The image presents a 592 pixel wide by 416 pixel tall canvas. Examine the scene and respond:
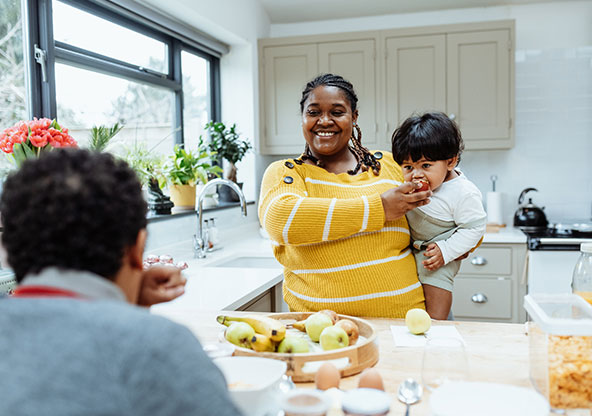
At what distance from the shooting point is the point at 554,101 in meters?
3.84

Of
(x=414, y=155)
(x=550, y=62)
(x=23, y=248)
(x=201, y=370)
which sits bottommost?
(x=201, y=370)

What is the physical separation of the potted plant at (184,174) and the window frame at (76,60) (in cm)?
43

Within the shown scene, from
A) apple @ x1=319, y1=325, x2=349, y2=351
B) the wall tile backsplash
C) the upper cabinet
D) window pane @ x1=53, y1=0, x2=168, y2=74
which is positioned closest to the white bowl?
apple @ x1=319, y1=325, x2=349, y2=351

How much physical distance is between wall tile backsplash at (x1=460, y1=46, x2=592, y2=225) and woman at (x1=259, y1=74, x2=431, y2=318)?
2.61 m

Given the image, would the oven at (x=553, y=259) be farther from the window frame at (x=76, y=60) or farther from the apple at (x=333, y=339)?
the apple at (x=333, y=339)

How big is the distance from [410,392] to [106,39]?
96.7 inches

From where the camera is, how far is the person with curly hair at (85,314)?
0.52m

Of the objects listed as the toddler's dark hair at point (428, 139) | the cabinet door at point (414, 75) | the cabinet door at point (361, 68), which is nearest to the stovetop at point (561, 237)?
the cabinet door at point (414, 75)

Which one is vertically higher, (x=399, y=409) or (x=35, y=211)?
(x=35, y=211)

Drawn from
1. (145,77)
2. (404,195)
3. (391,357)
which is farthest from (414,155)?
(145,77)

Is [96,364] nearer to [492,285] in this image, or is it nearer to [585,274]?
[585,274]

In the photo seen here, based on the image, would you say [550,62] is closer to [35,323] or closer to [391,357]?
[391,357]

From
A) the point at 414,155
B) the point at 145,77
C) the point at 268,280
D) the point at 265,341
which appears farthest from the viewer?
the point at 145,77

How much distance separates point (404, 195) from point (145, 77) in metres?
2.11
